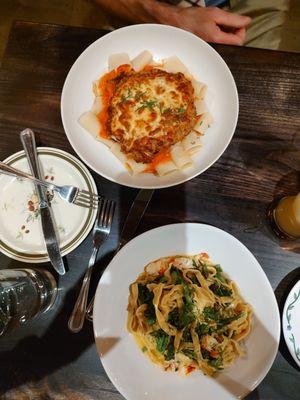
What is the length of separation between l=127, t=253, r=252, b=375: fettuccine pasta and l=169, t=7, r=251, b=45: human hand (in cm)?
100

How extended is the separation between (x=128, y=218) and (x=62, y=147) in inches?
17.0

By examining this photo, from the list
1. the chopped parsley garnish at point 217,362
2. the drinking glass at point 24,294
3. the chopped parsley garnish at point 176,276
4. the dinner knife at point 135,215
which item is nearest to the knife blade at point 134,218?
the dinner knife at point 135,215

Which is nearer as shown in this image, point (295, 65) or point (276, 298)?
point (276, 298)

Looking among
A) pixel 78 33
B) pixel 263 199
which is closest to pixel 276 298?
pixel 263 199

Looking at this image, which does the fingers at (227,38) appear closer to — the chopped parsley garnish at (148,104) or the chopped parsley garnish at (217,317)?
the chopped parsley garnish at (148,104)

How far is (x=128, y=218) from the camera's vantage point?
1576mm

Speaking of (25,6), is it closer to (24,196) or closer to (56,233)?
(24,196)

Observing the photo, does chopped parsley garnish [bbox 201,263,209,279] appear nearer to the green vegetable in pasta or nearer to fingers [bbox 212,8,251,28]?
the green vegetable in pasta

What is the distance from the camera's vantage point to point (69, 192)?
5.07ft

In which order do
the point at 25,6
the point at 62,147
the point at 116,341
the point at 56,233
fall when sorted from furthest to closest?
1. the point at 25,6
2. the point at 62,147
3. the point at 56,233
4. the point at 116,341

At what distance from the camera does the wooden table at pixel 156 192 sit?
1.49 metres

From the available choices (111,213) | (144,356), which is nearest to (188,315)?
(144,356)

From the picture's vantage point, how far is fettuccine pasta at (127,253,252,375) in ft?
4.80

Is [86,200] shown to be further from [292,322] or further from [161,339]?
[292,322]
